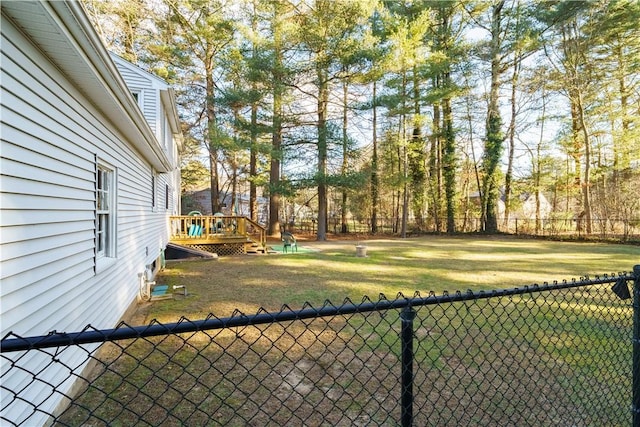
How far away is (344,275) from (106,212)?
208 inches

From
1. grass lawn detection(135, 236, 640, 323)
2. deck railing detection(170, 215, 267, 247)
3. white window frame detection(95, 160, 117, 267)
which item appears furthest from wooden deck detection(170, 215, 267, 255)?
white window frame detection(95, 160, 117, 267)

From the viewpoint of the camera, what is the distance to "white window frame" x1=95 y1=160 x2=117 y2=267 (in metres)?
4.53

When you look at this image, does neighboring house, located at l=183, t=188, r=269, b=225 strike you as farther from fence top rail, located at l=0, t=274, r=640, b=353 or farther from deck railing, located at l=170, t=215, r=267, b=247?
fence top rail, located at l=0, t=274, r=640, b=353

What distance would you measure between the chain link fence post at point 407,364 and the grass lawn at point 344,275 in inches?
158

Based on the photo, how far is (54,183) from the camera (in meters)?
2.76

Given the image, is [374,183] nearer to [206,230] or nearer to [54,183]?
[206,230]

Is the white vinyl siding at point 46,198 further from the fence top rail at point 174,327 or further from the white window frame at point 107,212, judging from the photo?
the fence top rail at point 174,327

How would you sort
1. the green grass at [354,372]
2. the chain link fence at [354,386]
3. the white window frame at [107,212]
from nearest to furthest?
the chain link fence at [354,386] < the green grass at [354,372] < the white window frame at [107,212]

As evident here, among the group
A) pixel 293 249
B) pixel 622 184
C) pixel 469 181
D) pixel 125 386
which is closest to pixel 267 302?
pixel 125 386

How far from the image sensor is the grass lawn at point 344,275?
5891 millimetres

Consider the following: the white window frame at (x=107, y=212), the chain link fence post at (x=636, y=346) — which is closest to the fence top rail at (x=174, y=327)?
the chain link fence post at (x=636, y=346)

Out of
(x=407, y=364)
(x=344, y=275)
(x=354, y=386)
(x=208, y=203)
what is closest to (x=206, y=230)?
(x=344, y=275)

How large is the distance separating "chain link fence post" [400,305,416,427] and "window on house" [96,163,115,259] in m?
4.27

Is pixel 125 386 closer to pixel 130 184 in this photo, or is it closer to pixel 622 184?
pixel 130 184
